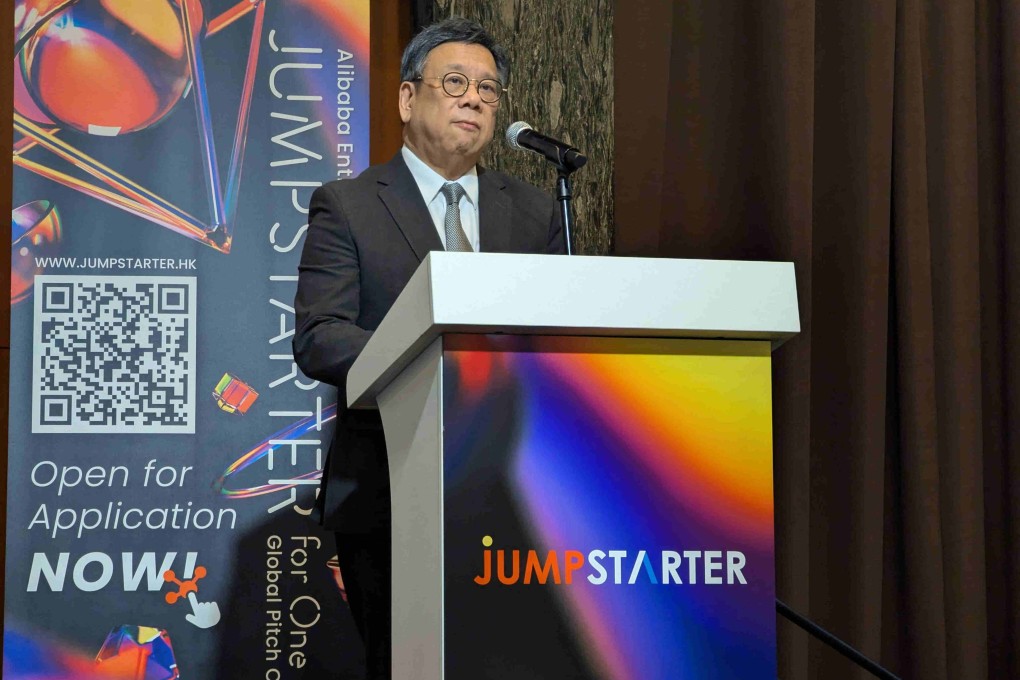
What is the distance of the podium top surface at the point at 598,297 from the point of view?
97 centimetres

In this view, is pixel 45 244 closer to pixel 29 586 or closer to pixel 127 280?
pixel 127 280

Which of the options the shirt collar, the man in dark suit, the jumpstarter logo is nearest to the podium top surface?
the jumpstarter logo

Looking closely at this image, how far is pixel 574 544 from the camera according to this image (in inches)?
39.3

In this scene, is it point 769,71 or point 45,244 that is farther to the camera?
point 769,71

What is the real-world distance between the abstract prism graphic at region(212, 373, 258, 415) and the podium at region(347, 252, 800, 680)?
159 cm

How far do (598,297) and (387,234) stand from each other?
2.60 ft

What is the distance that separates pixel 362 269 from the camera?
1.72 m

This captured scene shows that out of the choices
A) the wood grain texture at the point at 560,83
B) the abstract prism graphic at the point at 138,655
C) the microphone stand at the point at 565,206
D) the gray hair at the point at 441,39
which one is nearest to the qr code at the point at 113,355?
the abstract prism graphic at the point at 138,655

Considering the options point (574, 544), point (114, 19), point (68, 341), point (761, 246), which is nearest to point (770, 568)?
point (574, 544)

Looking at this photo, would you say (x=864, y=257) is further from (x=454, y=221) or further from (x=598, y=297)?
(x=598, y=297)

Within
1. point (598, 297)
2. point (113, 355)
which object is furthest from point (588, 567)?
point (113, 355)

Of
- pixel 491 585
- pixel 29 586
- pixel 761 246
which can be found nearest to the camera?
pixel 491 585

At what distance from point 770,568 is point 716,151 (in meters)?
1.86

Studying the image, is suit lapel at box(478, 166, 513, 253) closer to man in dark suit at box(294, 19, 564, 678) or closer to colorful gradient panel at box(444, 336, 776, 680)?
man in dark suit at box(294, 19, 564, 678)
